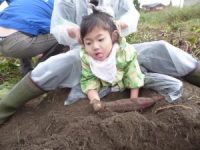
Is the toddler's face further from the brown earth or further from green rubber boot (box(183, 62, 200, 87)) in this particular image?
green rubber boot (box(183, 62, 200, 87))

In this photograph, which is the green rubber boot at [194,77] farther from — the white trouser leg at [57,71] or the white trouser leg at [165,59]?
the white trouser leg at [57,71]

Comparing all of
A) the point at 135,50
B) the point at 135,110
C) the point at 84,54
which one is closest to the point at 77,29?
the point at 84,54

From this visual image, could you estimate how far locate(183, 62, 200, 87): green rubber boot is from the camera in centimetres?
354

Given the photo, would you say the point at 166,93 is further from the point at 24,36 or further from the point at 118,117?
the point at 24,36

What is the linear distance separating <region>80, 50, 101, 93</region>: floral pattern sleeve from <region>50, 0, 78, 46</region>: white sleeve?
24cm

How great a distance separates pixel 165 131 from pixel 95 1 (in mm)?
1277

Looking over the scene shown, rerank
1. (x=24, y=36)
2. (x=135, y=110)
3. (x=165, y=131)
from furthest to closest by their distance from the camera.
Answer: (x=24, y=36) → (x=135, y=110) → (x=165, y=131)

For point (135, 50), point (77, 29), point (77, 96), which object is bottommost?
point (77, 96)

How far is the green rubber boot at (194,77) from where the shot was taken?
3543mm

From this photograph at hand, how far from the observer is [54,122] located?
10.4 feet

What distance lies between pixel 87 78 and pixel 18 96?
0.57 meters

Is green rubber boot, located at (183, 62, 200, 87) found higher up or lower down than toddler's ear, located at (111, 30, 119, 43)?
lower down

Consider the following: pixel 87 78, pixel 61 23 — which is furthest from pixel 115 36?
pixel 61 23

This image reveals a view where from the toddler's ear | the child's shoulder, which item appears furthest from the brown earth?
the toddler's ear
